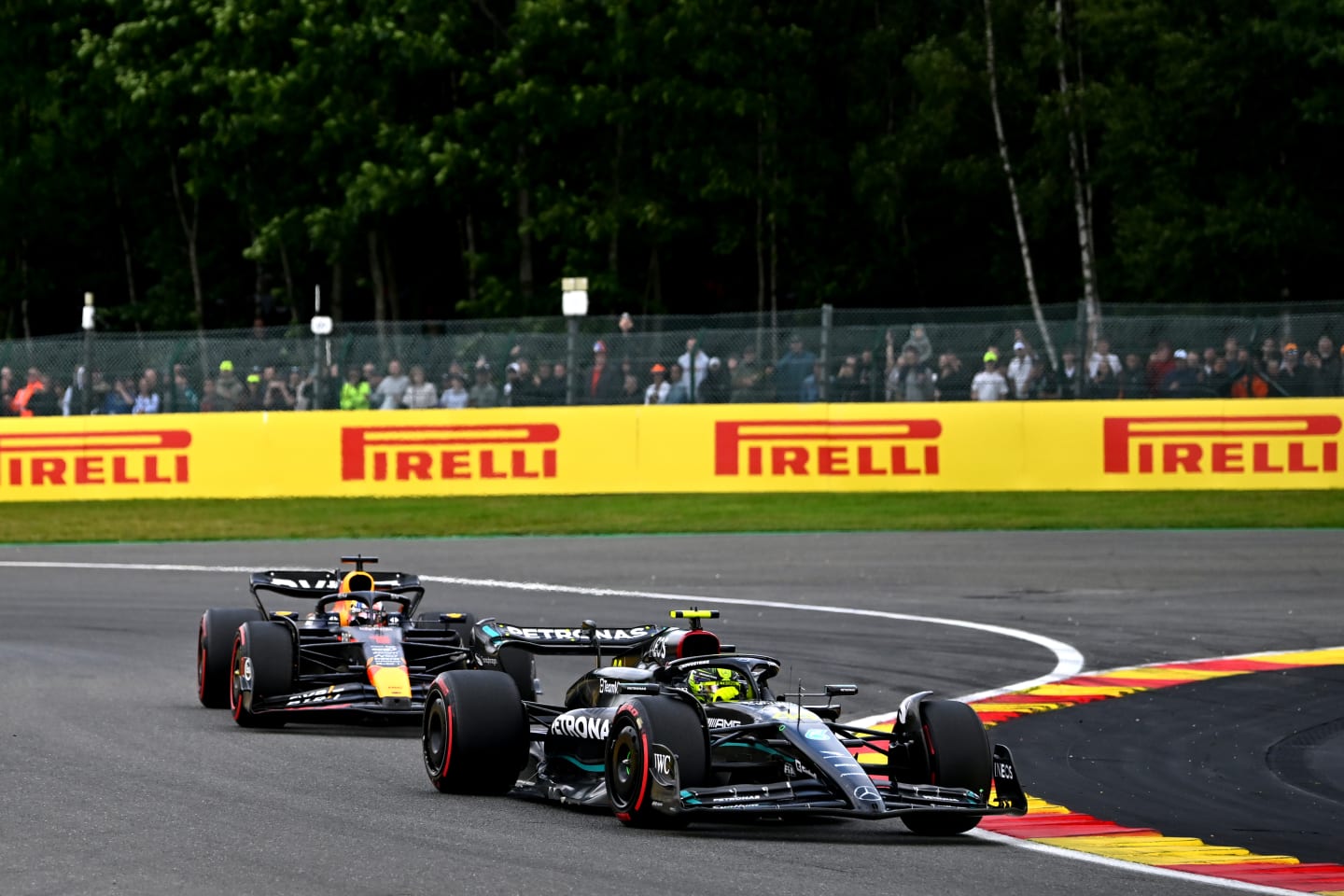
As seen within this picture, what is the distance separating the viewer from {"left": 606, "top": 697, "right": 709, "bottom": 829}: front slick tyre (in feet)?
26.1

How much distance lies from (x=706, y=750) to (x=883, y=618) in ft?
27.0

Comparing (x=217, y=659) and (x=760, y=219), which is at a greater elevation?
(x=760, y=219)

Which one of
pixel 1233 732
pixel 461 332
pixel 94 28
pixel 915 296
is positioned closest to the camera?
pixel 1233 732

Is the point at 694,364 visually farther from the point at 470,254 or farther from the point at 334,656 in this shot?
the point at 470,254

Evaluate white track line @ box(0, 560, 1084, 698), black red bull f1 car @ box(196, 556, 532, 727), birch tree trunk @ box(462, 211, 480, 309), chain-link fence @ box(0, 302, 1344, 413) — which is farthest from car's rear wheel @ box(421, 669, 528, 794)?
birch tree trunk @ box(462, 211, 480, 309)

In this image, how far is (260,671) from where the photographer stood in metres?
11.3

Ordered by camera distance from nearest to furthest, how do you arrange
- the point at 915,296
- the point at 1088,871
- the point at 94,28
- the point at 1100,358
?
the point at 1088,871
the point at 1100,358
the point at 915,296
the point at 94,28

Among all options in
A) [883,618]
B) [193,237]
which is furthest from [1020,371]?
[193,237]

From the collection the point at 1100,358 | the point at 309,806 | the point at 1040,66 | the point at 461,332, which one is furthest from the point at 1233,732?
the point at 1040,66

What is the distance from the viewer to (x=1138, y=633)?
49.7ft

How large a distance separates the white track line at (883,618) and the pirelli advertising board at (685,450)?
552 cm

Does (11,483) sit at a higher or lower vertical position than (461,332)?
lower

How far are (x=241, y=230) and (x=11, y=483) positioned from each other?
27191mm

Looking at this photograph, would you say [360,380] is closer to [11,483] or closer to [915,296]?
[11,483]
